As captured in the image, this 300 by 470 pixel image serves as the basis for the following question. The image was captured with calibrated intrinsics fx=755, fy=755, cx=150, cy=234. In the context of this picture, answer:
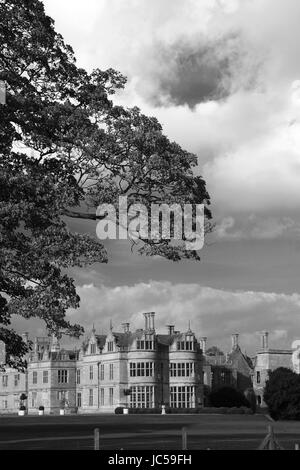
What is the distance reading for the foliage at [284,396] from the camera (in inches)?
2795

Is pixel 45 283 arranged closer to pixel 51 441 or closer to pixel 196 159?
pixel 196 159

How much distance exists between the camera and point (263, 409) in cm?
9912

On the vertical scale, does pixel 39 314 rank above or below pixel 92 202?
below

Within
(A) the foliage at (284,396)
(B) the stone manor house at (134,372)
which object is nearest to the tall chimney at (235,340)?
(B) the stone manor house at (134,372)

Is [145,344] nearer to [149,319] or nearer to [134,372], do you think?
[134,372]

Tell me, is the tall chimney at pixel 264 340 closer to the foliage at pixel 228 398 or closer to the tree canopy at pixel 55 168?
the foliage at pixel 228 398

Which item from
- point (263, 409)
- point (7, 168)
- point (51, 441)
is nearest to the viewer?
point (7, 168)

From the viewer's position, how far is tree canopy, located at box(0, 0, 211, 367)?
2305 centimetres

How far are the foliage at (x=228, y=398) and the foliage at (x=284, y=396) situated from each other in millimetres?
24591

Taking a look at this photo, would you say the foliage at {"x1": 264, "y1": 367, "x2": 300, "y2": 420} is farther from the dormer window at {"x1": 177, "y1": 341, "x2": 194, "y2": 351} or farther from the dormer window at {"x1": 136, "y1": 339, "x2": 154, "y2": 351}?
the dormer window at {"x1": 136, "y1": 339, "x2": 154, "y2": 351}

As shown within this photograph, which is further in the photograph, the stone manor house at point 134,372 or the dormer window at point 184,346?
the dormer window at point 184,346
